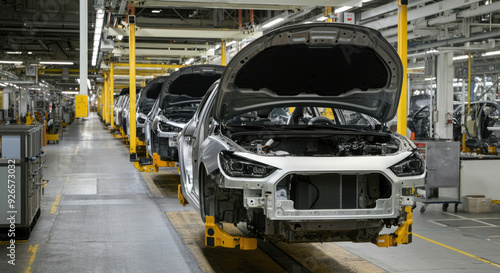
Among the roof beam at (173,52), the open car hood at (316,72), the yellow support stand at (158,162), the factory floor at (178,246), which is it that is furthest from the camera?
the roof beam at (173,52)

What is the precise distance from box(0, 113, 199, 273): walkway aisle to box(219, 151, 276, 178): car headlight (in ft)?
4.69

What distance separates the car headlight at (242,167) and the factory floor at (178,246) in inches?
55.2

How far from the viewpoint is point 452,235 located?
23.2 feet

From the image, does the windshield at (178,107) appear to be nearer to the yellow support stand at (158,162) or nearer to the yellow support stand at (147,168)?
the yellow support stand at (158,162)

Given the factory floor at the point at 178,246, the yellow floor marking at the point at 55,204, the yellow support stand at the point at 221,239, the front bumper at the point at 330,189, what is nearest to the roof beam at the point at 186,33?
the yellow floor marking at the point at 55,204

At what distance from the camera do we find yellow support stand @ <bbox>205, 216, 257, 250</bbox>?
15.0ft

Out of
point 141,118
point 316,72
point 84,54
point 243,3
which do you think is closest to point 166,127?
point 243,3

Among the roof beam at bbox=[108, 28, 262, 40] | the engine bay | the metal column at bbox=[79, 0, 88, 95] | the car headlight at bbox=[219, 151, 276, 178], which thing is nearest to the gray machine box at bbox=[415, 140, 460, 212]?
the engine bay

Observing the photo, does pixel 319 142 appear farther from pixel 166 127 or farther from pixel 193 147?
pixel 166 127

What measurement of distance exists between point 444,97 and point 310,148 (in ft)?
46.8

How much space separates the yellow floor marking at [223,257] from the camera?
210 inches

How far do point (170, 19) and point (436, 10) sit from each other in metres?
10.4

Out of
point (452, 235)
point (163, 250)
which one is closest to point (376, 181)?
point (163, 250)

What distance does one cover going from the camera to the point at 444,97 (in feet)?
60.2
